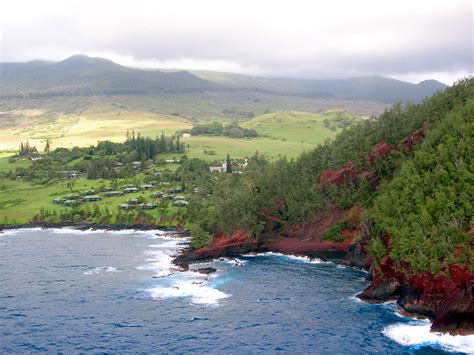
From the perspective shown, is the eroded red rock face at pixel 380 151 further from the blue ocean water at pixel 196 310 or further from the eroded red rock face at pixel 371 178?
the blue ocean water at pixel 196 310

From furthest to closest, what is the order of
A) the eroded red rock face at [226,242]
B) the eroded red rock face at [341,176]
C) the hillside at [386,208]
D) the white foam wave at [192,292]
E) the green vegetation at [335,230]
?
the eroded red rock face at [341,176] → the eroded red rock face at [226,242] → the green vegetation at [335,230] → the white foam wave at [192,292] → the hillside at [386,208]

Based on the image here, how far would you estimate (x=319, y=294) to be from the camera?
105 m

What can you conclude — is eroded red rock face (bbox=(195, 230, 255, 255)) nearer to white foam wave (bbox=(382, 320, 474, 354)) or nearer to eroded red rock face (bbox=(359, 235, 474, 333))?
eroded red rock face (bbox=(359, 235, 474, 333))

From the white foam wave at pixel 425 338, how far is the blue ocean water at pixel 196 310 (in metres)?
0.15

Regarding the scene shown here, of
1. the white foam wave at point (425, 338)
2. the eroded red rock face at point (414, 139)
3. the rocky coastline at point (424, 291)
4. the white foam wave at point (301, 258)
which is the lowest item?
the white foam wave at point (301, 258)

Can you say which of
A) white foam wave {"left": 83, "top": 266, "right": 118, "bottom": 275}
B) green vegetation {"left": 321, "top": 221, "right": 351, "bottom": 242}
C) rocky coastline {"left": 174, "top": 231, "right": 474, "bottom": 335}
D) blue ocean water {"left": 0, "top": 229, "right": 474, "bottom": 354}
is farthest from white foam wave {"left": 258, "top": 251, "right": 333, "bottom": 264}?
white foam wave {"left": 83, "top": 266, "right": 118, "bottom": 275}

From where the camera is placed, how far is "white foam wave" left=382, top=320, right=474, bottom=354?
7762 cm

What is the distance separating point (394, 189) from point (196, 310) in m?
47.5

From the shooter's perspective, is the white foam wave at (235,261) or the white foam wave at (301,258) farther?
the white foam wave at (235,261)

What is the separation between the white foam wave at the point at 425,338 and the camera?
255ft

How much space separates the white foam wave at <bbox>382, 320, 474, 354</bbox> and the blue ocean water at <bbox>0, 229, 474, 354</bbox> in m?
0.15

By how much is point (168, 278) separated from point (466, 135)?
70208mm

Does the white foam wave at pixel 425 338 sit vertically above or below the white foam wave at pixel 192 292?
above

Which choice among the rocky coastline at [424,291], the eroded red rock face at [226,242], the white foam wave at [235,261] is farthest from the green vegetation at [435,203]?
the eroded red rock face at [226,242]
